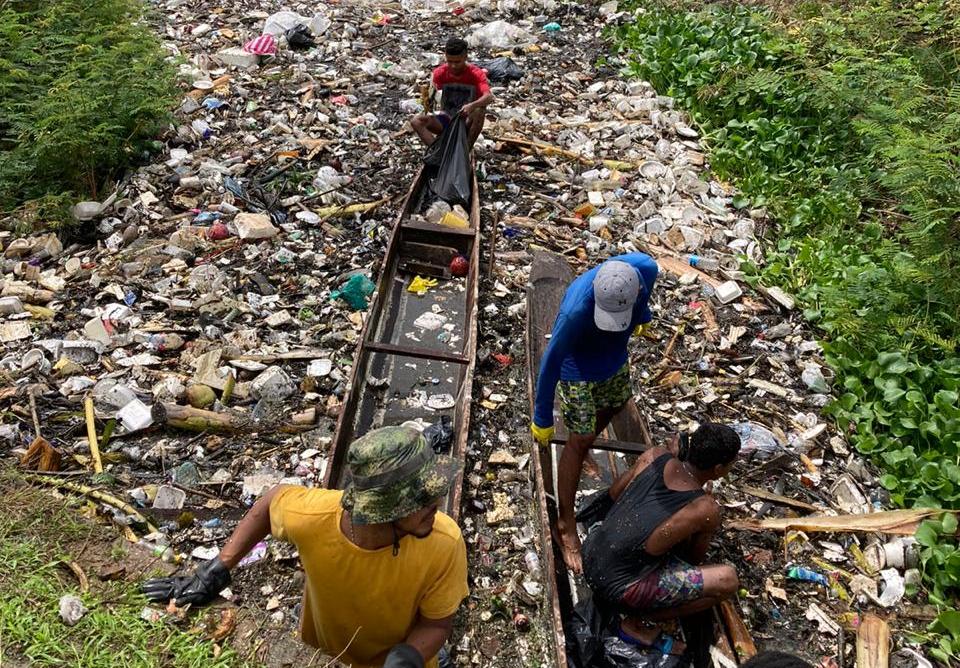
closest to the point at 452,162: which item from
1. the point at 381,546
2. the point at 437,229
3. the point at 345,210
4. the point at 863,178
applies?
the point at 437,229

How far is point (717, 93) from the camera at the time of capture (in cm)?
977

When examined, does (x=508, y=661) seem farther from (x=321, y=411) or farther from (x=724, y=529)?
(x=321, y=411)

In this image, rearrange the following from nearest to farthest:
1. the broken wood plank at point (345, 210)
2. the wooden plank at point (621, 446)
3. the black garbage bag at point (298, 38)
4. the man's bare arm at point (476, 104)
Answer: the wooden plank at point (621, 446) < the man's bare arm at point (476, 104) < the broken wood plank at point (345, 210) < the black garbage bag at point (298, 38)

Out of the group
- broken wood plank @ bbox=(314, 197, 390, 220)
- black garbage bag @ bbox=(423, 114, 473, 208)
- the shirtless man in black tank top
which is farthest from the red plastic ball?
the shirtless man in black tank top

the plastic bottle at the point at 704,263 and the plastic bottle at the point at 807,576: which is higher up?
the plastic bottle at the point at 704,263

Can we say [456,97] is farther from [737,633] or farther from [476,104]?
[737,633]

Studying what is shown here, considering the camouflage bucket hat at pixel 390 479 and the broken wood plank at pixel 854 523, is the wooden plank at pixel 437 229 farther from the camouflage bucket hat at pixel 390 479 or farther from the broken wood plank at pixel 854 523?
the camouflage bucket hat at pixel 390 479

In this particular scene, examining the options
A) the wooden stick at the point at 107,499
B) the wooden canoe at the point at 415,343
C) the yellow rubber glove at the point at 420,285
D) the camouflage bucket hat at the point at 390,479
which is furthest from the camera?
the yellow rubber glove at the point at 420,285

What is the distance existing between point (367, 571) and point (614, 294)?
6.47 ft

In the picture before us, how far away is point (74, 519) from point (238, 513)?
3.35ft

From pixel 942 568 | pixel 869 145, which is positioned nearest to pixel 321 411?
pixel 942 568

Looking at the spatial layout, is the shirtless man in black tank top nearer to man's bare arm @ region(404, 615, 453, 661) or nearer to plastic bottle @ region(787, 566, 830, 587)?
plastic bottle @ region(787, 566, 830, 587)

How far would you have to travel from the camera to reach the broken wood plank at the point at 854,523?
4910 millimetres

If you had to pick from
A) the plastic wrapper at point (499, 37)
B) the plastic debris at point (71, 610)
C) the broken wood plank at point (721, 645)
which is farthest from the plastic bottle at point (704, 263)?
the plastic wrapper at point (499, 37)
